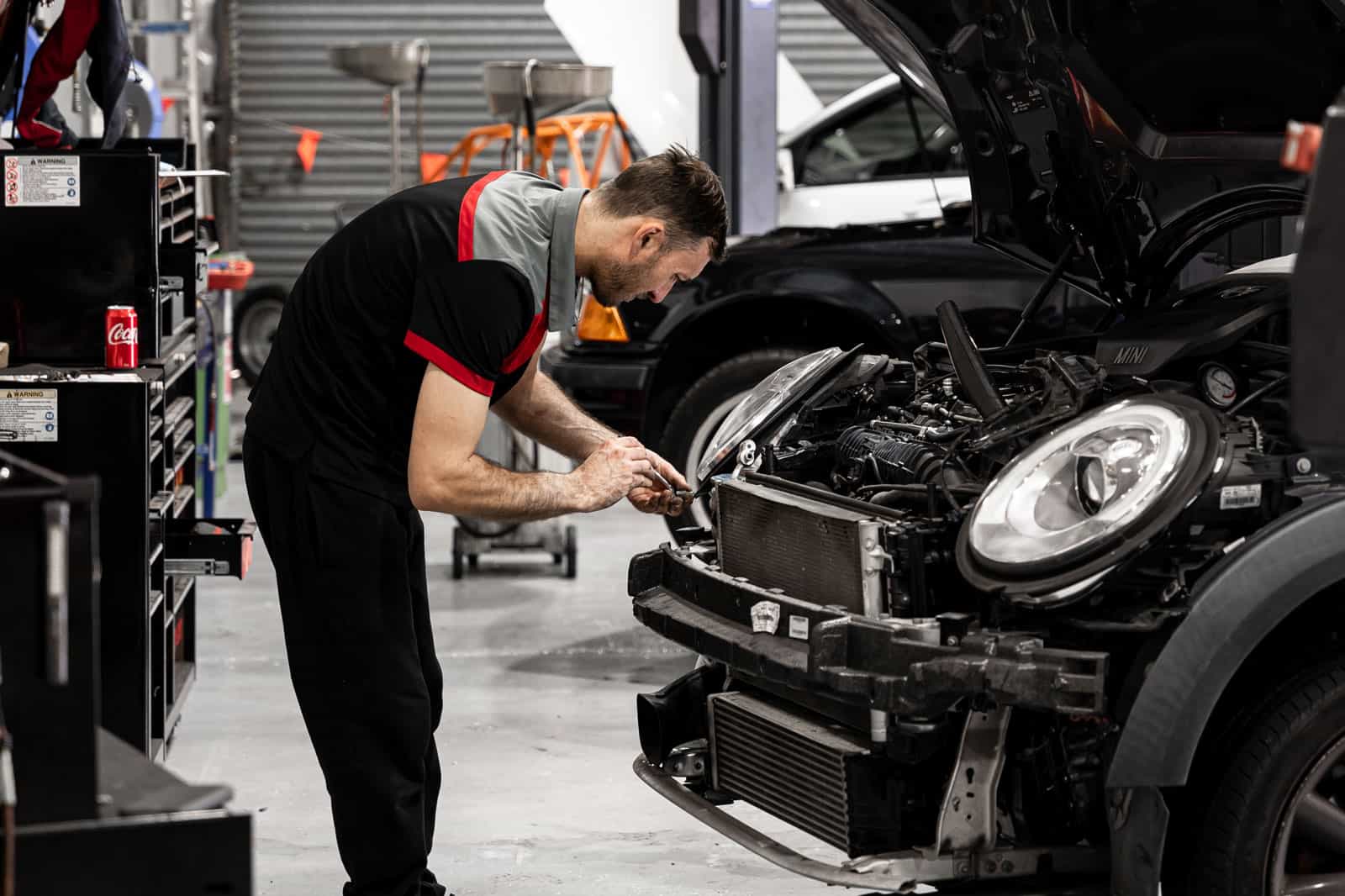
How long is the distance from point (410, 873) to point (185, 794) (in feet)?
4.15

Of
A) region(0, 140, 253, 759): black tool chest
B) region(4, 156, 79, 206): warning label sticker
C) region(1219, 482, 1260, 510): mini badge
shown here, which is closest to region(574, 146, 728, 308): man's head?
region(1219, 482, 1260, 510): mini badge

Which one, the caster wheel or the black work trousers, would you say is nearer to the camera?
the black work trousers

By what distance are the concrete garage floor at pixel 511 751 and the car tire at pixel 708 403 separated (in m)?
0.64

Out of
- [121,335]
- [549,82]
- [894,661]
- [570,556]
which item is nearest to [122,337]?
[121,335]

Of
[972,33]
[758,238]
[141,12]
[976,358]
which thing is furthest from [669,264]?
[141,12]

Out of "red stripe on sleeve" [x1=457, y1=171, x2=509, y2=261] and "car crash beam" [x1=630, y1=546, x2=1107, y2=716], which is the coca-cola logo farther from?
"car crash beam" [x1=630, y1=546, x2=1107, y2=716]

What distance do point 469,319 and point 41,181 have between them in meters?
A: 1.39

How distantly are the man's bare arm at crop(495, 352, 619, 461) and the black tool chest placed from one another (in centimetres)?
80

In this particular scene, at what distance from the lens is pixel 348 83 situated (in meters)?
13.4

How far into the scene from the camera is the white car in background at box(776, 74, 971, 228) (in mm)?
7305

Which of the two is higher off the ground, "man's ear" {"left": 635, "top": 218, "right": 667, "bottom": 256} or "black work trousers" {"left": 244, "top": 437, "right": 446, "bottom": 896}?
"man's ear" {"left": 635, "top": 218, "right": 667, "bottom": 256}

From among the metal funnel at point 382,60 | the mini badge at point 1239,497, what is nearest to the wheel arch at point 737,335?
the mini badge at point 1239,497

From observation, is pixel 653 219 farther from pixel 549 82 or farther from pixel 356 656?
pixel 549 82

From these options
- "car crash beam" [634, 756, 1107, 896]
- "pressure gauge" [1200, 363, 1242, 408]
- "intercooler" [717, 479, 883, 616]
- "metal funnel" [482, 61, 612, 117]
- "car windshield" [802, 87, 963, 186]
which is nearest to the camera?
"car crash beam" [634, 756, 1107, 896]
